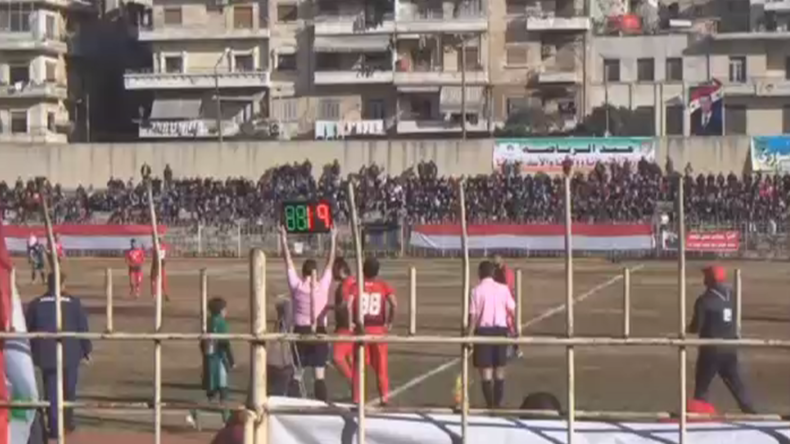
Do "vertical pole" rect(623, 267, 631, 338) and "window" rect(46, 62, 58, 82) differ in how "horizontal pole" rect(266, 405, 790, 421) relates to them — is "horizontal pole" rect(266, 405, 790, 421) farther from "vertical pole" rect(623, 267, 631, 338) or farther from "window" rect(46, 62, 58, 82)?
"window" rect(46, 62, 58, 82)

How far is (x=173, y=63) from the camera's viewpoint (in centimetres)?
7419

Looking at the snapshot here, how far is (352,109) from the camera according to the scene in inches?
2827

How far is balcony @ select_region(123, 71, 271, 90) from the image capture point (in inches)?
2817

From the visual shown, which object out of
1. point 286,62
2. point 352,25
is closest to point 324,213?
point 352,25

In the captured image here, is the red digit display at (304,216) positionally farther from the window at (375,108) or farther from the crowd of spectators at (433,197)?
the window at (375,108)

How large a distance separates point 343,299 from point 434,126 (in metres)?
54.2

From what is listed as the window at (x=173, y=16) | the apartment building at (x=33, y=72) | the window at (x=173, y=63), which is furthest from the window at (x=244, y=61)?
the apartment building at (x=33, y=72)

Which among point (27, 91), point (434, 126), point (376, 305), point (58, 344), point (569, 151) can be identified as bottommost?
point (376, 305)

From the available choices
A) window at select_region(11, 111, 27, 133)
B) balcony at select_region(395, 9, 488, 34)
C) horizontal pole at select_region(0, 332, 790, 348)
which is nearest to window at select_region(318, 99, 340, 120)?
balcony at select_region(395, 9, 488, 34)

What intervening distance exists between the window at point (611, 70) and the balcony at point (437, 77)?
5447 mm

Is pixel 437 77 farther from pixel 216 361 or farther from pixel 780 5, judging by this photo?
pixel 216 361

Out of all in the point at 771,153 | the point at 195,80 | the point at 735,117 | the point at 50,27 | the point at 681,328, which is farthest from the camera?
the point at 50,27

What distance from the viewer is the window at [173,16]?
73.8m

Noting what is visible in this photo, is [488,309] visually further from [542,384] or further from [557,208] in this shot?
[557,208]
